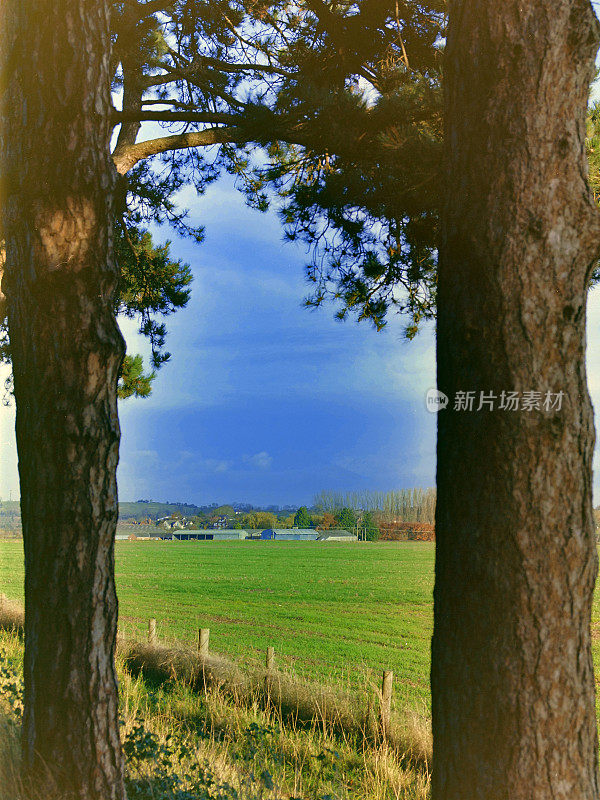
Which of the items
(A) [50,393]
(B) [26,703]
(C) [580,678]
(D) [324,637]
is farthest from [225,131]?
(D) [324,637]

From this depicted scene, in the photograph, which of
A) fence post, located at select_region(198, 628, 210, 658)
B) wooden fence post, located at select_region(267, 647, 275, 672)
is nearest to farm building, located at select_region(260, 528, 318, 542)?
fence post, located at select_region(198, 628, 210, 658)

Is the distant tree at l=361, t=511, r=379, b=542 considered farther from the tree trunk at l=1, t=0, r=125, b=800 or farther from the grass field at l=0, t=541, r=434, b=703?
the tree trunk at l=1, t=0, r=125, b=800

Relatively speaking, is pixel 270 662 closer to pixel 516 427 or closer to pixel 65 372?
pixel 65 372

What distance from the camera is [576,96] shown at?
8.93ft

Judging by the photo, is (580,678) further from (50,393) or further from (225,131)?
(225,131)

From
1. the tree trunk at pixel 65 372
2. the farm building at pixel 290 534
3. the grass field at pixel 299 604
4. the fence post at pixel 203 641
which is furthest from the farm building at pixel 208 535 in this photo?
the tree trunk at pixel 65 372

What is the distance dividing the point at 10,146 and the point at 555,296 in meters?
3.09

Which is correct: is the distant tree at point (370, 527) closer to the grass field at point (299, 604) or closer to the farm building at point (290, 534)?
the grass field at point (299, 604)

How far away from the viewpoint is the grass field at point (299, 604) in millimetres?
16188

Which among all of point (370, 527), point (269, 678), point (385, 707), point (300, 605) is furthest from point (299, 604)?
point (370, 527)

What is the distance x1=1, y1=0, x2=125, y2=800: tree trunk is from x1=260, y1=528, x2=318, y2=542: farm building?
7200cm

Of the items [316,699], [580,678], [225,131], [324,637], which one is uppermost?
[225,131]

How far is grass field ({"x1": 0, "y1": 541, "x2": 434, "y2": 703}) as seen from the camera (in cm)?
1619

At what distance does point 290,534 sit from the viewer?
7556cm
